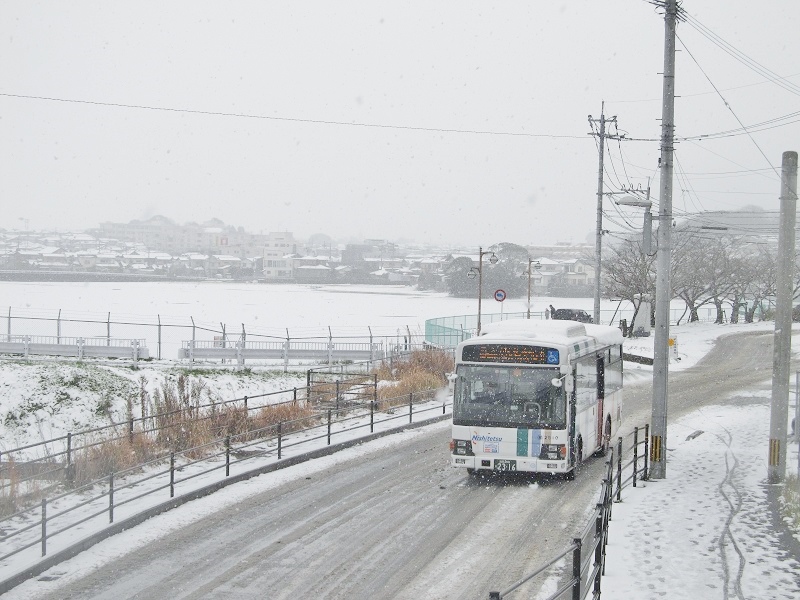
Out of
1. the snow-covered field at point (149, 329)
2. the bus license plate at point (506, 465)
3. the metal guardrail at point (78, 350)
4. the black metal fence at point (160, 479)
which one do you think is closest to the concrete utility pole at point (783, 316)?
the bus license plate at point (506, 465)

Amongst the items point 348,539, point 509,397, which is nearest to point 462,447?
point 509,397

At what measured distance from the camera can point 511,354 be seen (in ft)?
52.5

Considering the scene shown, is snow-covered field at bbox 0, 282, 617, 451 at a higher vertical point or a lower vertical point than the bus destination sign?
lower

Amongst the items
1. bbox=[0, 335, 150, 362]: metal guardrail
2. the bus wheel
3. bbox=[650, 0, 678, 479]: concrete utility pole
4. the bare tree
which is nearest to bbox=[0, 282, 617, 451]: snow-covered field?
bbox=[0, 335, 150, 362]: metal guardrail

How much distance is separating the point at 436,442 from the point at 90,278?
101820mm

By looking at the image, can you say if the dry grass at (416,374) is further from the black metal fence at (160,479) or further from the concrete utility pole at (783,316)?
the concrete utility pole at (783,316)

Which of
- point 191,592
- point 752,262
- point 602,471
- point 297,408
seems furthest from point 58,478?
point 752,262

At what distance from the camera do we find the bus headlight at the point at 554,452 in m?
15.5

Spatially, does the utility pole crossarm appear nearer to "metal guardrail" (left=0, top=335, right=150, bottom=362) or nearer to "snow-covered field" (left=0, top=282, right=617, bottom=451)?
"snow-covered field" (left=0, top=282, right=617, bottom=451)

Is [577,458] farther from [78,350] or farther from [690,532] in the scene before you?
[78,350]

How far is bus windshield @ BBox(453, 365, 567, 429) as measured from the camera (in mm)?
15641

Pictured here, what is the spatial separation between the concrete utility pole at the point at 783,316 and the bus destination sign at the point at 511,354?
13.1 feet

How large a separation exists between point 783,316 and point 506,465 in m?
5.69

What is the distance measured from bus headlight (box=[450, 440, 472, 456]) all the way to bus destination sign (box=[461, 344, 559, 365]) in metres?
1.57
